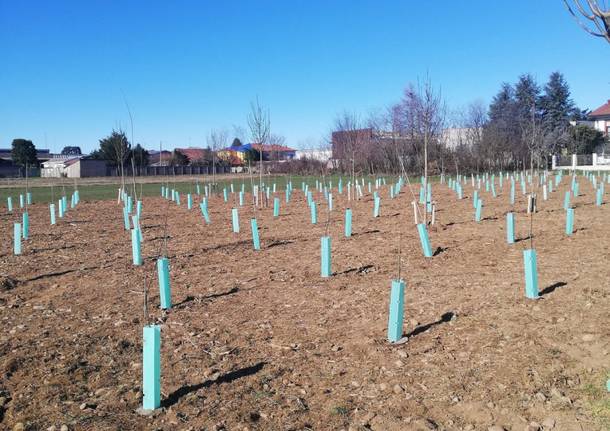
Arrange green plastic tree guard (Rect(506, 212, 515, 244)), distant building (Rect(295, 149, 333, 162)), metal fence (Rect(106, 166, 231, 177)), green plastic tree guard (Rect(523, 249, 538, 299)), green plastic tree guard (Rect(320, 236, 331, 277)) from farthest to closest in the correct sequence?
metal fence (Rect(106, 166, 231, 177)) → distant building (Rect(295, 149, 333, 162)) → green plastic tree guard (Rect(506, 212, 515, 244)) → green plastic tree guard (Rect(320, 236, 331, 277)) → green plastic tree guard (Rect(523, 249, 538, 299))

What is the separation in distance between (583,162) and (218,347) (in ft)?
171

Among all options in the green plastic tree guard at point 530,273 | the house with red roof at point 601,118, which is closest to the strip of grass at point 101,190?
the green plastic tree guard at point 530,273

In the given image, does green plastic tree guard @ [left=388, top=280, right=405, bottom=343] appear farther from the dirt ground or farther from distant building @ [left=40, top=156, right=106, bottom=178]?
distant building @ [left=40, top=156, right=106, bottom=178]

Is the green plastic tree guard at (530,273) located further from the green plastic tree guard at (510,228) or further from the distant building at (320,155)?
the distant building at (320,155)

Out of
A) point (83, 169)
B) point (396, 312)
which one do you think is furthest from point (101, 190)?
point (396, 312)

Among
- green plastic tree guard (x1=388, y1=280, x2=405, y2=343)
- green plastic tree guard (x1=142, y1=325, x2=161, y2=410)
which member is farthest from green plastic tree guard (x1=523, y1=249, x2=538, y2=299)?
green plastic tree guard (x1=142, y1=325, x2=161, y2=410)

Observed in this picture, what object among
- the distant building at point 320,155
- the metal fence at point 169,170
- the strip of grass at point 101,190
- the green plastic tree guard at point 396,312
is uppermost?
the distant building at point 320,155

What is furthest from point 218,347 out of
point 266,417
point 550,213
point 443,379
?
point 550,213

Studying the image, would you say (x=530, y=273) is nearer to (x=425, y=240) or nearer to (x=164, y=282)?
(x=425, y=240)

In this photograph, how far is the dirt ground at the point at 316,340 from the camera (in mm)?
3707

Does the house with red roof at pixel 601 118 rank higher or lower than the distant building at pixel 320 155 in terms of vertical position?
higher

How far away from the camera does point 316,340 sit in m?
5.16

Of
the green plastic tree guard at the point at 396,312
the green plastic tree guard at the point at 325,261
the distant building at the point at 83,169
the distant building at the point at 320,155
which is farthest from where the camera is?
the distant building at the point at 83,169

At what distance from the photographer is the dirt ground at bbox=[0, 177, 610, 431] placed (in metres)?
3.71
